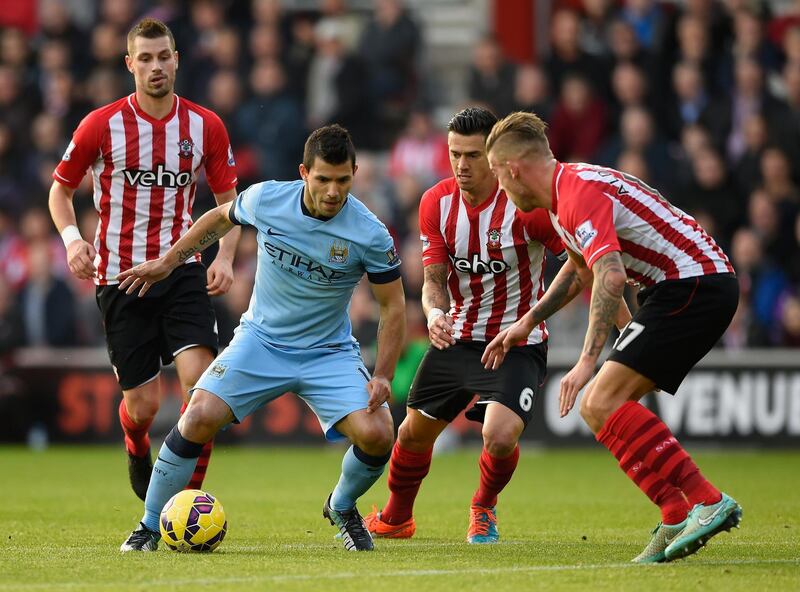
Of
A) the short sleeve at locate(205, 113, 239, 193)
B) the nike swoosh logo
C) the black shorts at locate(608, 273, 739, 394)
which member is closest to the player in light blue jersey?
the short sleeve at locate(205, 113, 239, 193)

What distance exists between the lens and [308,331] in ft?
25.1

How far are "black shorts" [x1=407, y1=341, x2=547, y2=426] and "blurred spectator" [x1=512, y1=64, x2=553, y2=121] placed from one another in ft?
27.6

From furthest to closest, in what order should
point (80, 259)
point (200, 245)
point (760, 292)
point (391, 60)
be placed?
point (391, 60)
point (760, 292)
point (80, 259)
point (200, 245)

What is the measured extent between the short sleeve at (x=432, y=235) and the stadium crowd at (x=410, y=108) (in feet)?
24.7

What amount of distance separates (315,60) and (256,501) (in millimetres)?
9205

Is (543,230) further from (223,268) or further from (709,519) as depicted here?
(709,519)

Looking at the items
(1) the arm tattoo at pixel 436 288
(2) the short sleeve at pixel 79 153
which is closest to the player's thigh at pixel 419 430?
(1) the arm tattoo at pixel 436 288

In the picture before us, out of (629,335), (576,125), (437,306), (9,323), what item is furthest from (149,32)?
(9,323)

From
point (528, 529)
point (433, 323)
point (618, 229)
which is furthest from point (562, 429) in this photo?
point (618, 229)

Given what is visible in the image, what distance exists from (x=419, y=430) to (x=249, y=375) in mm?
1382

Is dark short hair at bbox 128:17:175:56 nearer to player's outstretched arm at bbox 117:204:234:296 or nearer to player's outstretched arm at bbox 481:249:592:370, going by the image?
player's outstretched arm at bbox 117:204:234:296

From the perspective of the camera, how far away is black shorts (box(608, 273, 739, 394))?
681 centimetres

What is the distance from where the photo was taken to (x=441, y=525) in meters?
8.98

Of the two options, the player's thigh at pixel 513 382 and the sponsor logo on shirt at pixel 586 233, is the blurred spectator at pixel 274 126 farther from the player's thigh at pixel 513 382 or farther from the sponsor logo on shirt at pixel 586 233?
the sponsor logo on shirt at pixel 586 233
